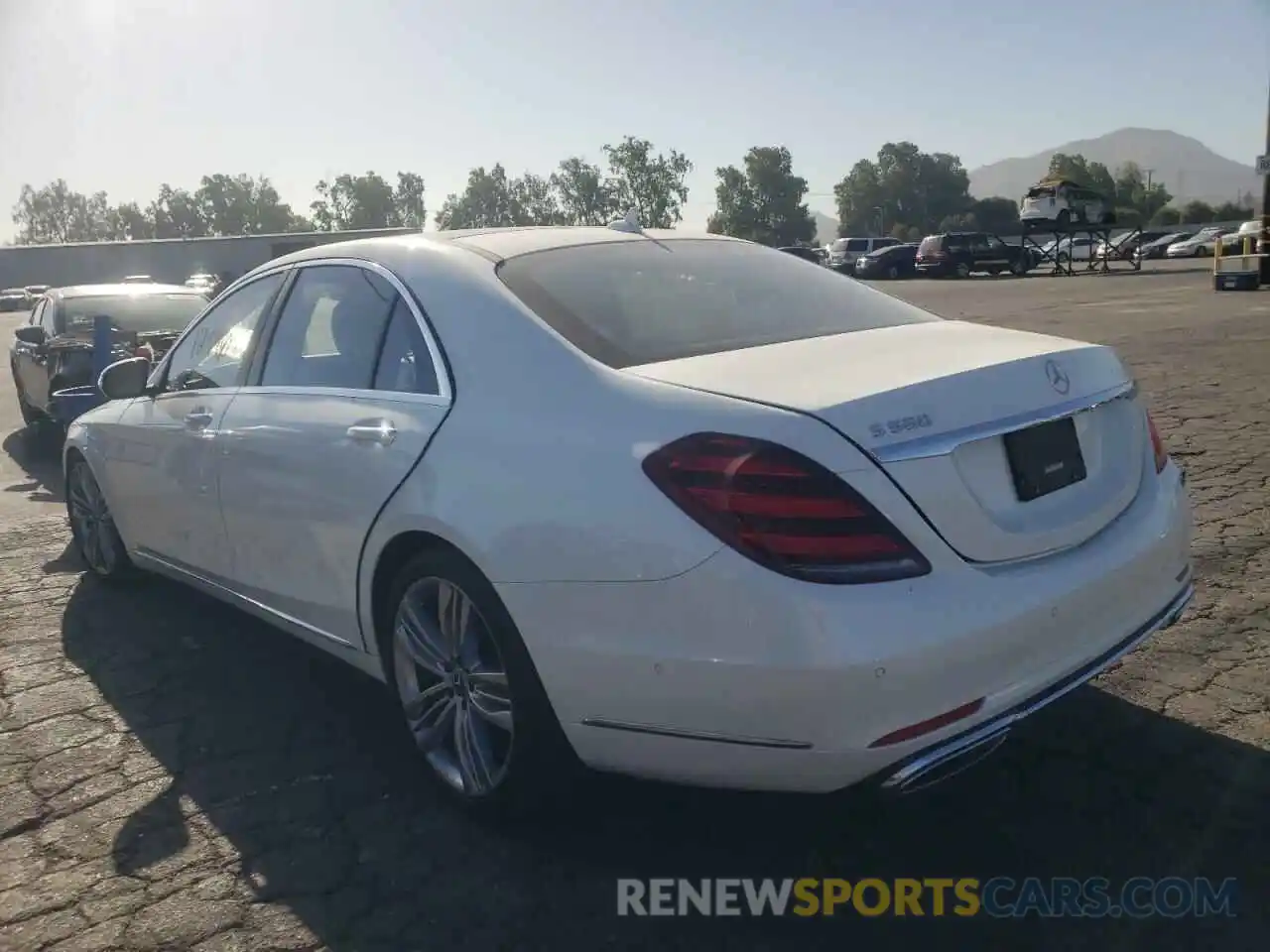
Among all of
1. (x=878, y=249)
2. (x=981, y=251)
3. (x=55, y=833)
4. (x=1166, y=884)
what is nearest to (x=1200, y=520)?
(x=1166, y=884)

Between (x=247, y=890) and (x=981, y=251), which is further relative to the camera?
(x=981, y=251)

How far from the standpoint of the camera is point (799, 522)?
2.40m

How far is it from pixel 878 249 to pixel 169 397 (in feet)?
154

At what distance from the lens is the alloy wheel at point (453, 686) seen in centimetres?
303

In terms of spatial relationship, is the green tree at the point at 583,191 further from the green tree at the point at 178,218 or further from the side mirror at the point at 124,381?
the side mirror at the point at 124,381

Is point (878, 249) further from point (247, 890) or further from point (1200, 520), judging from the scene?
point (247, 890)

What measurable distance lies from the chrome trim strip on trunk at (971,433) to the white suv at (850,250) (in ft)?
157

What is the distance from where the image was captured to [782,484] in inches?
95.0

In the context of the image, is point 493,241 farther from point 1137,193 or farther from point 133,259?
point 1137,193

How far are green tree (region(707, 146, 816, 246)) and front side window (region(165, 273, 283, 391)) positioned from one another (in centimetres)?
13566

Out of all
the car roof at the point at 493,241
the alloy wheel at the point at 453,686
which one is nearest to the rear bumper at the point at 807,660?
the alloy wheel at the point at 453,686

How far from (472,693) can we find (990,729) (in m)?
1.36

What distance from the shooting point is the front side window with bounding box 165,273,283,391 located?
14.1 ft

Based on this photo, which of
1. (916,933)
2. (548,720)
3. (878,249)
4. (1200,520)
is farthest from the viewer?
(878,249)
